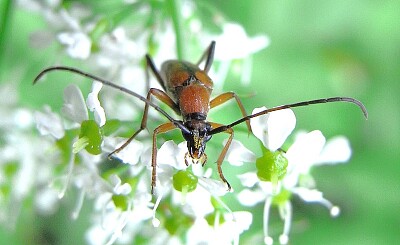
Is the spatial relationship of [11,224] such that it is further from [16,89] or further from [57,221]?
[57,221]

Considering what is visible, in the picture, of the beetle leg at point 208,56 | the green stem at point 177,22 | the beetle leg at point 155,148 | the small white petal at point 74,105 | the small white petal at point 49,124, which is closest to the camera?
the beetle leg at point 155,148

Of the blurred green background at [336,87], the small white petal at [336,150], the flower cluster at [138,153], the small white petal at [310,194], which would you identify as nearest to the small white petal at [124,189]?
the flower cluster at [138,153]

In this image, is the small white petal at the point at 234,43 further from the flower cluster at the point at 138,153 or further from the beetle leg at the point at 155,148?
the beetle leg at the point at 155,148

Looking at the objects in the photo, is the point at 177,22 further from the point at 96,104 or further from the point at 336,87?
the point at 336,87

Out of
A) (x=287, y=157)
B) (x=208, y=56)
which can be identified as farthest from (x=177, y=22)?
(x=287, y=157)

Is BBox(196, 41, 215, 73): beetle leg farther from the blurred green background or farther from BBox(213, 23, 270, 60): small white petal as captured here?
the blurred green background

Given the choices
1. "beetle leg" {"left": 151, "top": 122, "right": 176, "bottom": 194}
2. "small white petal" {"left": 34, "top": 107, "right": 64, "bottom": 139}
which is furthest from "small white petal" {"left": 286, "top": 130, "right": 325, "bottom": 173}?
"small white petal" {"left": 34, "top": 107, "right": 64, "bottom": 139}
